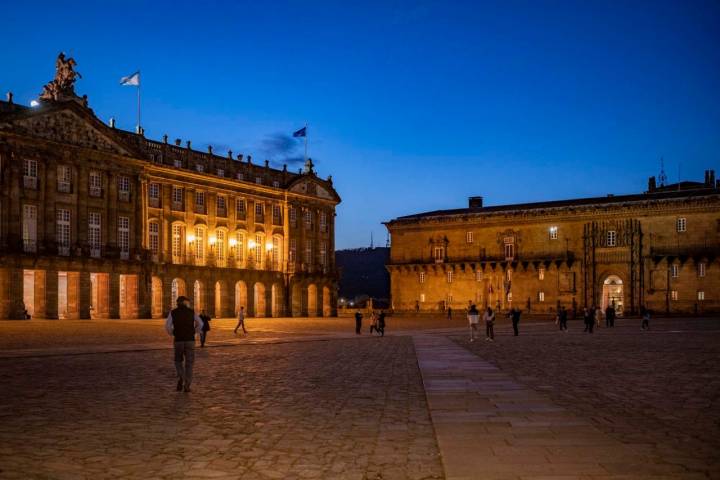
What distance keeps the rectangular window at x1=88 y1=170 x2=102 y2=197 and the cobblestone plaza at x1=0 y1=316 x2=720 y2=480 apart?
38.6 m

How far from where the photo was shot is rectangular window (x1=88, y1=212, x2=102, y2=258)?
56750 millimetres

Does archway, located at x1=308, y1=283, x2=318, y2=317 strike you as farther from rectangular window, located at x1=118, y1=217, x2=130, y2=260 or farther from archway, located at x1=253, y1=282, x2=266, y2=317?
rectangular window, located at x1=118, y1=217, x2=130, y2=260

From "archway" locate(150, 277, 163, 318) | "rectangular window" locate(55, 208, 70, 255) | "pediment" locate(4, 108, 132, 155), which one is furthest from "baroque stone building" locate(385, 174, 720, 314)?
"rectangular window" locate(55, 208, 70, 255)

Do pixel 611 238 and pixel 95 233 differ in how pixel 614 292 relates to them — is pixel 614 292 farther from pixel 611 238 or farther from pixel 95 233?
pixel 95 233

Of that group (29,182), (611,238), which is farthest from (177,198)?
(611,238)

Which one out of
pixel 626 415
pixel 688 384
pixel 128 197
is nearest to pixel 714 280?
pixel 128 197

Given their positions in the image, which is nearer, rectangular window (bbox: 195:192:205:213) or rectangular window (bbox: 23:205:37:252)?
rectangular window (bbox: 23:205:37:252)

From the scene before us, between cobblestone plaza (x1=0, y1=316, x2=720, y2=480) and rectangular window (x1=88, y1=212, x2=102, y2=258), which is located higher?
rectangular window (x1=88, y1=212, x2=102, y2=258)

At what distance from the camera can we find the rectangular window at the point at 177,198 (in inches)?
2532

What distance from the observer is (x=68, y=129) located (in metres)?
55.2

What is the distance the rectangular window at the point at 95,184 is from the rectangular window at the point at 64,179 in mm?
1742

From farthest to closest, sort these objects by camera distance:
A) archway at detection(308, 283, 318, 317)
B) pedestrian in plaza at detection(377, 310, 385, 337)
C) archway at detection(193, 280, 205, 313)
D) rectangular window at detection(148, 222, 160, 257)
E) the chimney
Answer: the chimney < archway at detection(308, 283, 318, 317) < archway at detection(193, 280, 205, 313) < rectangular window at detection(148, 222, 160, 257) < pedestrian in plaza at detection(377, 310, 385, 337)

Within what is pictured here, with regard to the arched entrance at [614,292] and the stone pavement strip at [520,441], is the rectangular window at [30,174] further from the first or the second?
the arched entrance at [614,292]

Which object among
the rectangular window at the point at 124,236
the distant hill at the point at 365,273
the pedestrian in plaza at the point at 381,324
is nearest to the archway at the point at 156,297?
the rectangular window at the point at 124,236
